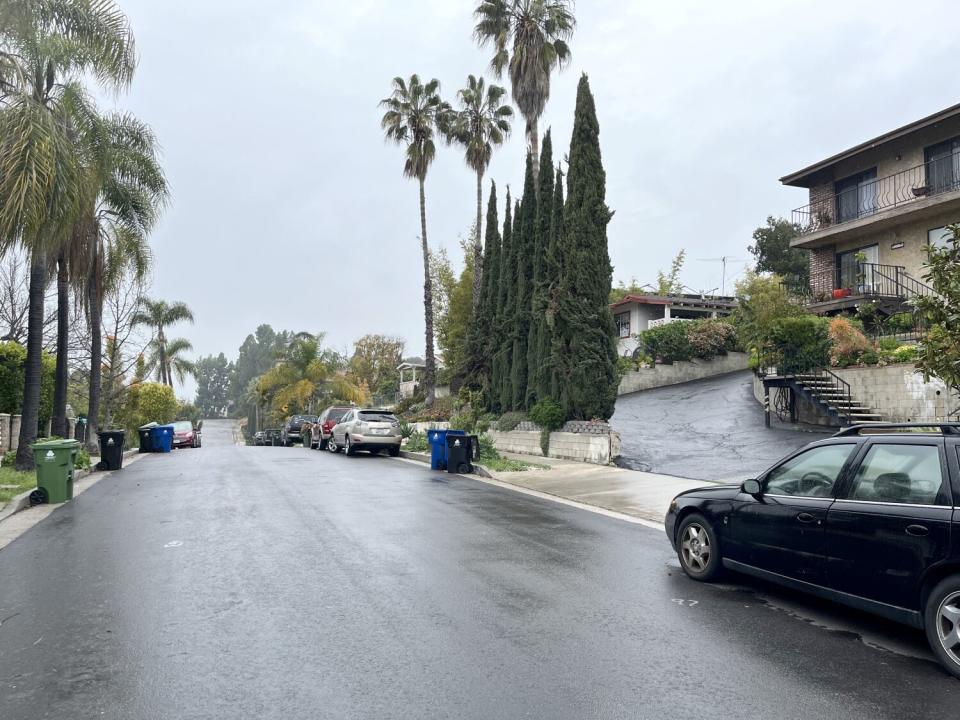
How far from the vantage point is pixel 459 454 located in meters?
18.5

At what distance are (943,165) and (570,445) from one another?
1745 cm

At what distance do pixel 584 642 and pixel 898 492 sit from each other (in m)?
2.46

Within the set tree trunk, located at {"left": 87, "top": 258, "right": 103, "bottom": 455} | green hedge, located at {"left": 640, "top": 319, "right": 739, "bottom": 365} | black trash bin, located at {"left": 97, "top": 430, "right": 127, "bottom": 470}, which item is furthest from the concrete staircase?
tree trunk, located at {"left": 87, "top": 258, "right": 103, "bottom": 455}

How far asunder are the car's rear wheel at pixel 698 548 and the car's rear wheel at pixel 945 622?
2.17 meters

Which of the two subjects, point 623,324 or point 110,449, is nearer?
point 110,449

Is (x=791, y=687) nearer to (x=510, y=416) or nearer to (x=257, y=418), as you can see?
(x=510, y=416)

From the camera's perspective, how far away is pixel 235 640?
527 centimetres

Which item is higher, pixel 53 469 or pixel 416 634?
pixel 53 469

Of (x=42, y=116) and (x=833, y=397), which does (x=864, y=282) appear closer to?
(x=833, y=397)

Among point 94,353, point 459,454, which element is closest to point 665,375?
point 459,454

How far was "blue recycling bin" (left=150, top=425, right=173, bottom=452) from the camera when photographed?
31172 mm

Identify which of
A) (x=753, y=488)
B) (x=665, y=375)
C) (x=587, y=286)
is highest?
(x=587, y=286)

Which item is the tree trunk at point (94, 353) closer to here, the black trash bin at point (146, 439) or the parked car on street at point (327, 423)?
the black trash bin at point (146, 439)

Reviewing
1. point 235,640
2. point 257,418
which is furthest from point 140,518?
point 257,418
